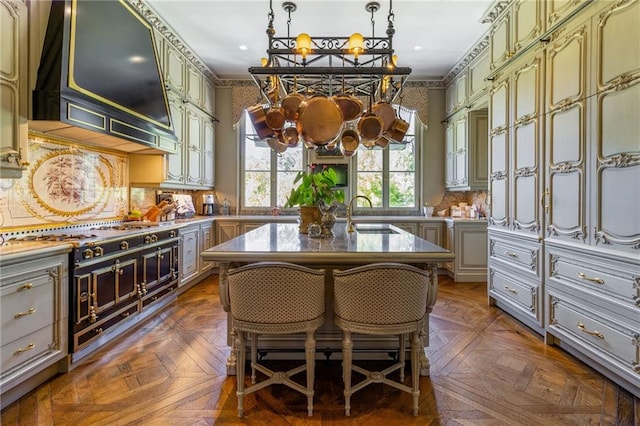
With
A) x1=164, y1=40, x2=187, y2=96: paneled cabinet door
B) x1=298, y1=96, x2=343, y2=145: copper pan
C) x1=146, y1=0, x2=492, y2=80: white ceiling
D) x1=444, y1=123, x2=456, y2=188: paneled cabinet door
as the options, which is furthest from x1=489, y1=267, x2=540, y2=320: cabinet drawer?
x1=164, y1=40, x2=187, y2=96: paneled cabinet door

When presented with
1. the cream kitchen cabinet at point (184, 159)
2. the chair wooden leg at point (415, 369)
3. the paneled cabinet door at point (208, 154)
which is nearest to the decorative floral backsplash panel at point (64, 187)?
the cream kitchen cabinet at point (184, 159)

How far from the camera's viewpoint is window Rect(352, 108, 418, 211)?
564cm

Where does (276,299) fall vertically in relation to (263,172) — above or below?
below

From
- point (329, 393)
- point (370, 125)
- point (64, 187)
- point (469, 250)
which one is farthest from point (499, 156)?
point (64, 187)

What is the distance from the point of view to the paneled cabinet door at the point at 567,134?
7.45 ft

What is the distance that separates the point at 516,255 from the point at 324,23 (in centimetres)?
338

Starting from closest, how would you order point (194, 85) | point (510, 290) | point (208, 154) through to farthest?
point (510, 290) → point (194, 85) → point (208, 154)

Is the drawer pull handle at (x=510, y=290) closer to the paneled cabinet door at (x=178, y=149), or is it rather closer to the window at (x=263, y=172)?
the window at (x=263, y=172)

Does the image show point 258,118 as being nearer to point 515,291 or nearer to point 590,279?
point 590,279

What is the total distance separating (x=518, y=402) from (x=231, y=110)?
5.43 meters

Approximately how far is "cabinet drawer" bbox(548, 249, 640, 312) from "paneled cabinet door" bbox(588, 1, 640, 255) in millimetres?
161

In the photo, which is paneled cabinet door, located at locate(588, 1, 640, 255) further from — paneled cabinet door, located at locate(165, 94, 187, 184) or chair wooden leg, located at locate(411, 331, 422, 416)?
paneled cabinet door, located at locate(165, 94, 187, 184)

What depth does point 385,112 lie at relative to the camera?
8.34 ft

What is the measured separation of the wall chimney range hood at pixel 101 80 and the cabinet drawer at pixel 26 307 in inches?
43.9
